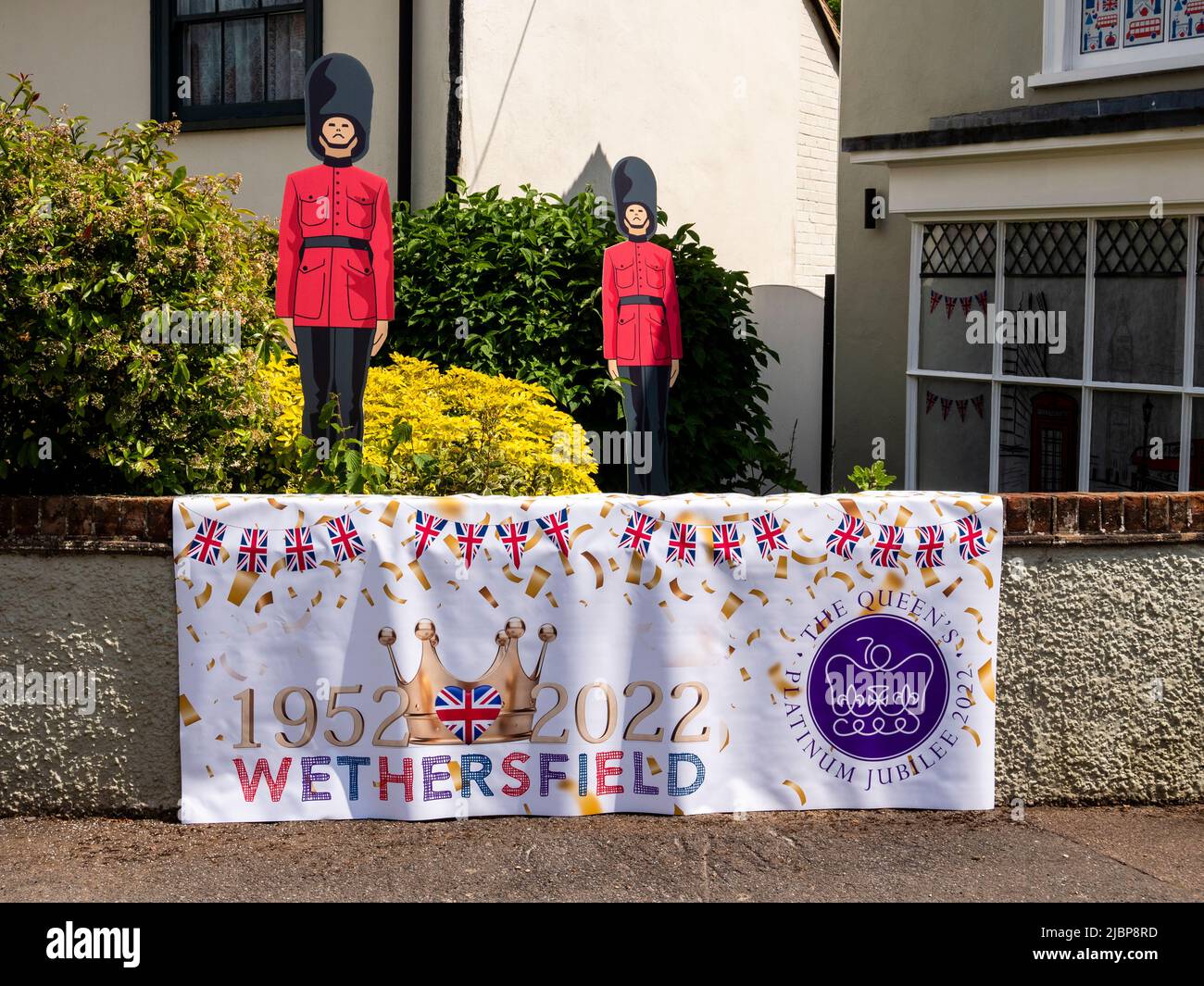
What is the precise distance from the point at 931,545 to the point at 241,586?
2720 mm

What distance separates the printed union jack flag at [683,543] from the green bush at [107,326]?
6.37 ft

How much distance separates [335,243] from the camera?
7312 millimetres

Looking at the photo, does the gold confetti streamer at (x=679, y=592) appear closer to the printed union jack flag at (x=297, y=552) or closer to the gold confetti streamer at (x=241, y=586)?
the printed union jack flag at (x=297, y=552)

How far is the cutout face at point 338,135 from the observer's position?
7379 mm

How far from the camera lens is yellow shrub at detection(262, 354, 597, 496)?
639 cm

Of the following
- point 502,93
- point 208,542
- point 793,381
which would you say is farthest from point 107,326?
point 793,381

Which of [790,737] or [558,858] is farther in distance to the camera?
[790,737]

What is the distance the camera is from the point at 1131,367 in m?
8.35

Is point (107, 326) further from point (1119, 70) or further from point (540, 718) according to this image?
point (1119, 70)

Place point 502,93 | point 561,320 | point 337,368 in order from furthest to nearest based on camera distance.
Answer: point 502,93 < point 561,320 < point 337,368

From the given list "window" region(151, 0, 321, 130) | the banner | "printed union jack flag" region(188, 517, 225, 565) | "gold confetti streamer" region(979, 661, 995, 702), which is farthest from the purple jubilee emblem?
"window" region(151, 0, 321, 130)

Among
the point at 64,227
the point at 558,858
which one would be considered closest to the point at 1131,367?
the point at 558,858
